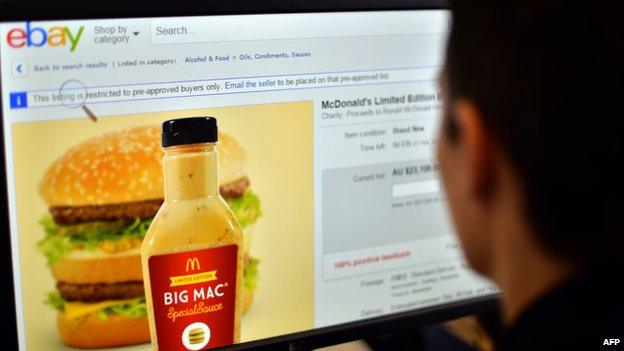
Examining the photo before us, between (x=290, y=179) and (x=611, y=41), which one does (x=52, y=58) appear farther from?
(x=611, y=41)

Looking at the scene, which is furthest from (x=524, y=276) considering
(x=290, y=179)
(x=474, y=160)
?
(x=290, y=179)

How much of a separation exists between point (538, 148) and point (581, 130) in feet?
0.09

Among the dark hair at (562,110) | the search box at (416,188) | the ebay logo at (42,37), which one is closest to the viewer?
the dark hair at (562,110)

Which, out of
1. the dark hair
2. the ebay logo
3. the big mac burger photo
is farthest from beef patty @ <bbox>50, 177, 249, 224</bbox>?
the dark hair

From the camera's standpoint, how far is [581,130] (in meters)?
0.56

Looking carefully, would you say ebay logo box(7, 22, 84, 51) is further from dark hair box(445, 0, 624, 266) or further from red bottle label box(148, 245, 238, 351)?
dark hair box(445, 0, 624, 266)

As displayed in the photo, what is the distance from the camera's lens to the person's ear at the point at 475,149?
0.59 meters

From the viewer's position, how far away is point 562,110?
21.9 inches

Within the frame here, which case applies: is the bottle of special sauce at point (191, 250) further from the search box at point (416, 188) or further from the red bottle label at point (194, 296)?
the search box at point (416, 188)

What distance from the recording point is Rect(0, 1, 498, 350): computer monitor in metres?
0.81

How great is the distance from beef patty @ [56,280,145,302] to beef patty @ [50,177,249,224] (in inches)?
2.5

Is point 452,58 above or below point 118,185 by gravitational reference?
above

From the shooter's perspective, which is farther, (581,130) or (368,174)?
(368,174)

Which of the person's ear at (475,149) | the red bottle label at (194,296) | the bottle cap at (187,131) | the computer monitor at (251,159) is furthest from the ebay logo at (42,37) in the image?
the person's ear at (475,149)
